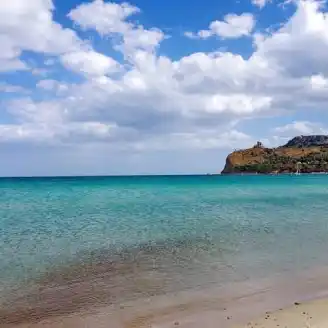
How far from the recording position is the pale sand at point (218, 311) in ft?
32.2

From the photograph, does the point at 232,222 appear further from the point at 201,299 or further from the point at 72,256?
the point at 201,299

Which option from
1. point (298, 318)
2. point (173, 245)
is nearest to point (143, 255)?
point (173, 245)

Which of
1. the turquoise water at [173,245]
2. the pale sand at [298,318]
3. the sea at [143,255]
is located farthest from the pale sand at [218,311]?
A: the turquoise water at [173,245]

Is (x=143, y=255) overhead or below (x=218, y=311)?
overhead

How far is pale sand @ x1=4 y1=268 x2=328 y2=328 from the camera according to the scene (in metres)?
9.83

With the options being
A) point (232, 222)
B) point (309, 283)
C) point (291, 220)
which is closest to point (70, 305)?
point (309, 283)

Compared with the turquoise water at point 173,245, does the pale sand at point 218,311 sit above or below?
below

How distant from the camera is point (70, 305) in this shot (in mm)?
11336

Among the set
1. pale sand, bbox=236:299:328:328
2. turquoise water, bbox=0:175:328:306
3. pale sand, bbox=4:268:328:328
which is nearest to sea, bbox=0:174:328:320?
turquoise water, bbox=0:175:328:306

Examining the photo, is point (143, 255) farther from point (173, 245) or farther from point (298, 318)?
point (298, 318)

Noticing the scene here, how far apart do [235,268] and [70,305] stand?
614 cm

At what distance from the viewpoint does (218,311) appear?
10.7m

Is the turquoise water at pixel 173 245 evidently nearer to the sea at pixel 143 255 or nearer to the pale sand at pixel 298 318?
the sea at pixel 143 255

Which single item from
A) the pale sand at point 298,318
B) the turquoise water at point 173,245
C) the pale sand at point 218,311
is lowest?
the pale sand at point 218,311
